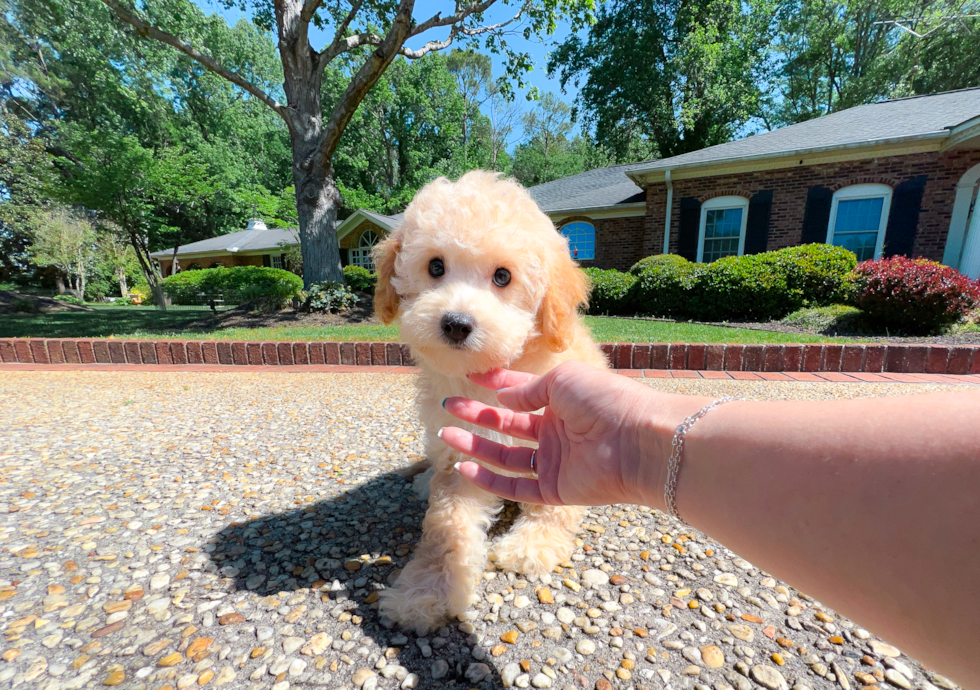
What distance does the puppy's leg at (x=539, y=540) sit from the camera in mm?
1865

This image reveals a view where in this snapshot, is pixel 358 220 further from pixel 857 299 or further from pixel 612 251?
pixel 857 299

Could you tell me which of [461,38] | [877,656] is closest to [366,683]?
[877,656]

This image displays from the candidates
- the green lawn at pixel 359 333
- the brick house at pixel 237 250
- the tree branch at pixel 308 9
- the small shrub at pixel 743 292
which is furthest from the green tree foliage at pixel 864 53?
the brick house at pixel 237 250

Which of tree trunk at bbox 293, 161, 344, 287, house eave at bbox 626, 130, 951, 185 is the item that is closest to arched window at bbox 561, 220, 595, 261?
house eave at bbox 626, 130, 951, 185

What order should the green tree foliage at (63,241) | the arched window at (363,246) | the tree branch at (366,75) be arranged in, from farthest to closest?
the arched window at (363,246)
the green tree foliage at (63,241)
the tree branch at (366,75)

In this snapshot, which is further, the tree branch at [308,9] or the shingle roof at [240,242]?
the shingle roof at [240,242]

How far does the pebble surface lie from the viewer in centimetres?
138

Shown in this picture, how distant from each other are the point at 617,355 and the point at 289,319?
7823 mm

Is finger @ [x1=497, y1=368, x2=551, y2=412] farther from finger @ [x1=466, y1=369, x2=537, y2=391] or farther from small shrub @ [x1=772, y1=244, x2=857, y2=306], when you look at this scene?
small shrub @ [x1=772, y1=244, x2=857, y2=306]

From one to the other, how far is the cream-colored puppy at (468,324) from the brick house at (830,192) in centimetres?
1439

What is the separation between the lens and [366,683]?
1.34m

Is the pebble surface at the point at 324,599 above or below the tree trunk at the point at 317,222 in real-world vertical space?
below

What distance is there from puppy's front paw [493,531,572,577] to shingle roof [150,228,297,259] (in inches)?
1281

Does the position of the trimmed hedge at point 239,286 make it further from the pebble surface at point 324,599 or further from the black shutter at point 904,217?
the black shutter at point 904,217
